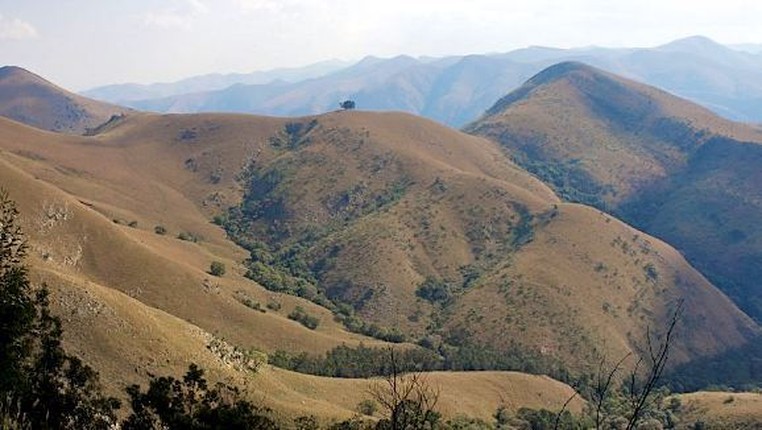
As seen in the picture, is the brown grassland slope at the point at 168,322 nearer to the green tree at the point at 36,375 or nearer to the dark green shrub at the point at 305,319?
the dark green shrub at the point at 305,319

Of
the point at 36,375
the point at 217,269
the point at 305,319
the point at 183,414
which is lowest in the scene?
the point at 305,319

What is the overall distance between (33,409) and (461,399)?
103m

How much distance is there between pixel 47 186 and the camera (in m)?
164

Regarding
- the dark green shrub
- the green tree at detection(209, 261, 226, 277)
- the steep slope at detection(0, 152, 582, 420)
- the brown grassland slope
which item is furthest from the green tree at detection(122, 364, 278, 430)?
the green tree at detection(209, 261, 226, 277)

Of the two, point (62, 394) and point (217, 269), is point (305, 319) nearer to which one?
point (217, 269)

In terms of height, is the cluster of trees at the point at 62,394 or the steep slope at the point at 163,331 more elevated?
the cluster of trees at the point at 62,394

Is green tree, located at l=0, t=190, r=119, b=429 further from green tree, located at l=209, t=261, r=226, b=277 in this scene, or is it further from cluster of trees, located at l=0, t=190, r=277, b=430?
green tree, located at l=209, t=261, r=226, b=277

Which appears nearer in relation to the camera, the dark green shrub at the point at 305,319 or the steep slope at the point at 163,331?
the steep slope at the point at 163,331

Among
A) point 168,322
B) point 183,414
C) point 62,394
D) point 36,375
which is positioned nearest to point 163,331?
point 168,322

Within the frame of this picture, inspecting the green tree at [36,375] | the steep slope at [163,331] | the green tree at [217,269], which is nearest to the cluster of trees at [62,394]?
the green tree at [36,375]

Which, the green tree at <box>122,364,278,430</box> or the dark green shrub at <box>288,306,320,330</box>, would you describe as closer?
the green tree at <box>122,364,278,430</box>

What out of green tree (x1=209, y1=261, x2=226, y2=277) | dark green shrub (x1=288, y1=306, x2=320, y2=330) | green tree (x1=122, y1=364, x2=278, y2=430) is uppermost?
green tree (x1=122, y1=364, x2=278, y2=430)

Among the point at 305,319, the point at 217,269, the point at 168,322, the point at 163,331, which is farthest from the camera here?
the point at 217,269

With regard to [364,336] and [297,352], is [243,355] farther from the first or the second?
[364,336]
